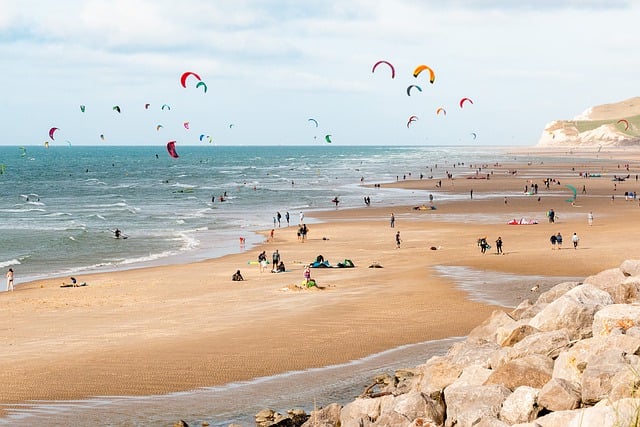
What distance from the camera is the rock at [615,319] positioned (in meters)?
11.6

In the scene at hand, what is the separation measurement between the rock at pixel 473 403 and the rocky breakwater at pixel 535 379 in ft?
0.04

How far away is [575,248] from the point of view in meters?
34.2

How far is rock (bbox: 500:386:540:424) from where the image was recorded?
9.59 metres

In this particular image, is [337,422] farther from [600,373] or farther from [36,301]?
[36,301]

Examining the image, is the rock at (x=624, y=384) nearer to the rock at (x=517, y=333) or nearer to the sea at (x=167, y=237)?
the rock at (x=517, y=333)

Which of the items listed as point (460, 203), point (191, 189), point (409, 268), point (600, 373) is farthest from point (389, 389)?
point (191, 189)

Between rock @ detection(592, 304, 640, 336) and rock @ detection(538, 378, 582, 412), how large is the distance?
228 centimetres

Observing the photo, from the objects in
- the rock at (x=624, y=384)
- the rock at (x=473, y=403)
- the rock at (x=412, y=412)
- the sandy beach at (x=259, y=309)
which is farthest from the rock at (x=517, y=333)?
the sandy beach at (x=259, y=309)

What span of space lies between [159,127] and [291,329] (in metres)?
78.2

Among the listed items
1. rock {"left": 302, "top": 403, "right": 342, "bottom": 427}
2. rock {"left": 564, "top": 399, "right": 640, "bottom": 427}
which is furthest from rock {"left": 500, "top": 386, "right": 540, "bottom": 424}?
rock {"left": 302, "top": 403, "right": 342, "bottom": 427}

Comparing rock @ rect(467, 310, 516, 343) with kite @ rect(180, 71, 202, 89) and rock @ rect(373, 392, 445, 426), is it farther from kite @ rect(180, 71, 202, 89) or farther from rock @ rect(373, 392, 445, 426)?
kite @ rect(180, 71, 202, 89)

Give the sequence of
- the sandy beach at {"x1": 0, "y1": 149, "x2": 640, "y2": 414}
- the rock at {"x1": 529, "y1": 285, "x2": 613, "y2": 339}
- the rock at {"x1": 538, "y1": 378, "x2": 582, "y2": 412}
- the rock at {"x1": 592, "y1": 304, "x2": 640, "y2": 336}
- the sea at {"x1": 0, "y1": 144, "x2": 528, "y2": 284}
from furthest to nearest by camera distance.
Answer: the sea at {"x1": 0, "y1": 144, "x2": 528, "y2": 284}
the sandy beach at {"x1": 0, "y1": 149, "x2": 640, "y2": 414}
the rock at {"x1": 529, "y1": 285, "x2": 613, "y2": 339}
the rock at {"x1": 592, "y1": 304, "x2": 640, "y2": 336}
the rock at {"x1": 538, "y1": 378, "x2": 582, "y2": 412}

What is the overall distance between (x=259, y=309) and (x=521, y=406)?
13872mm

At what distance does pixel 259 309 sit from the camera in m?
22.9
